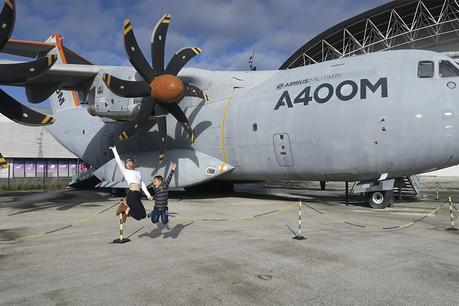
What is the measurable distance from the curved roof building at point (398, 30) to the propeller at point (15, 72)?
133ft

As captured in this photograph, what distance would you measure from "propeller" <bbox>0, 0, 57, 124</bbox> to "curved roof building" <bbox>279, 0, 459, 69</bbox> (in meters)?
40.5

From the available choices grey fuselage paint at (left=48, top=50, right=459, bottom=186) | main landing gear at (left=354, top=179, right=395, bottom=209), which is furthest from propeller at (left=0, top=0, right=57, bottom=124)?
main landing gear at (left=354, top=179, right=395, bottom=209)

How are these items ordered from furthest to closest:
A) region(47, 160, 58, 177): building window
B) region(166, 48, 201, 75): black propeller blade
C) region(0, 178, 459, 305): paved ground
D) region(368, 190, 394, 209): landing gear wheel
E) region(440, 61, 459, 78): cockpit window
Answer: region(47, 160, 58, 177): building window
region(166, 48, 201, 75): black propeller blade
region(368, 190, 394, 209): landing gear wheel
region(440, 61, 459, 78): cockpit window
region(0, 178, 459, 305): paved ground

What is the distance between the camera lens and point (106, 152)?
21.9 metres

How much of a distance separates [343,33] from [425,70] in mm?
38328

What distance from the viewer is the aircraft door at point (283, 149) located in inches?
571

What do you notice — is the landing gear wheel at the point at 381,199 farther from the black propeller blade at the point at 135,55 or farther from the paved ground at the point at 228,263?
the black propeller blade at the point at 135,55

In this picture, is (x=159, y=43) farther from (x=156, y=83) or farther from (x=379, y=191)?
(x=379, y=191)

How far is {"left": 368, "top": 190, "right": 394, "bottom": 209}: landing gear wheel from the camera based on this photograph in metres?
13.7

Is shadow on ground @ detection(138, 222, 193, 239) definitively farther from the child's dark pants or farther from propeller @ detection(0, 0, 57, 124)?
propeller @ detection(0, 0, 57, 124)

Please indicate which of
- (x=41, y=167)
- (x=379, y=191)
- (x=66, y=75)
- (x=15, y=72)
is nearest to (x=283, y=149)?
(x=379, y=191)

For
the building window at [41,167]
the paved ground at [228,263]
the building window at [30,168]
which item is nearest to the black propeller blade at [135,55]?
the paved ground at [228,263]

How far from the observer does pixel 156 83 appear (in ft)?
50.1

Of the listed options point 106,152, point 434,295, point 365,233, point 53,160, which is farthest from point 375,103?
point 53,160
